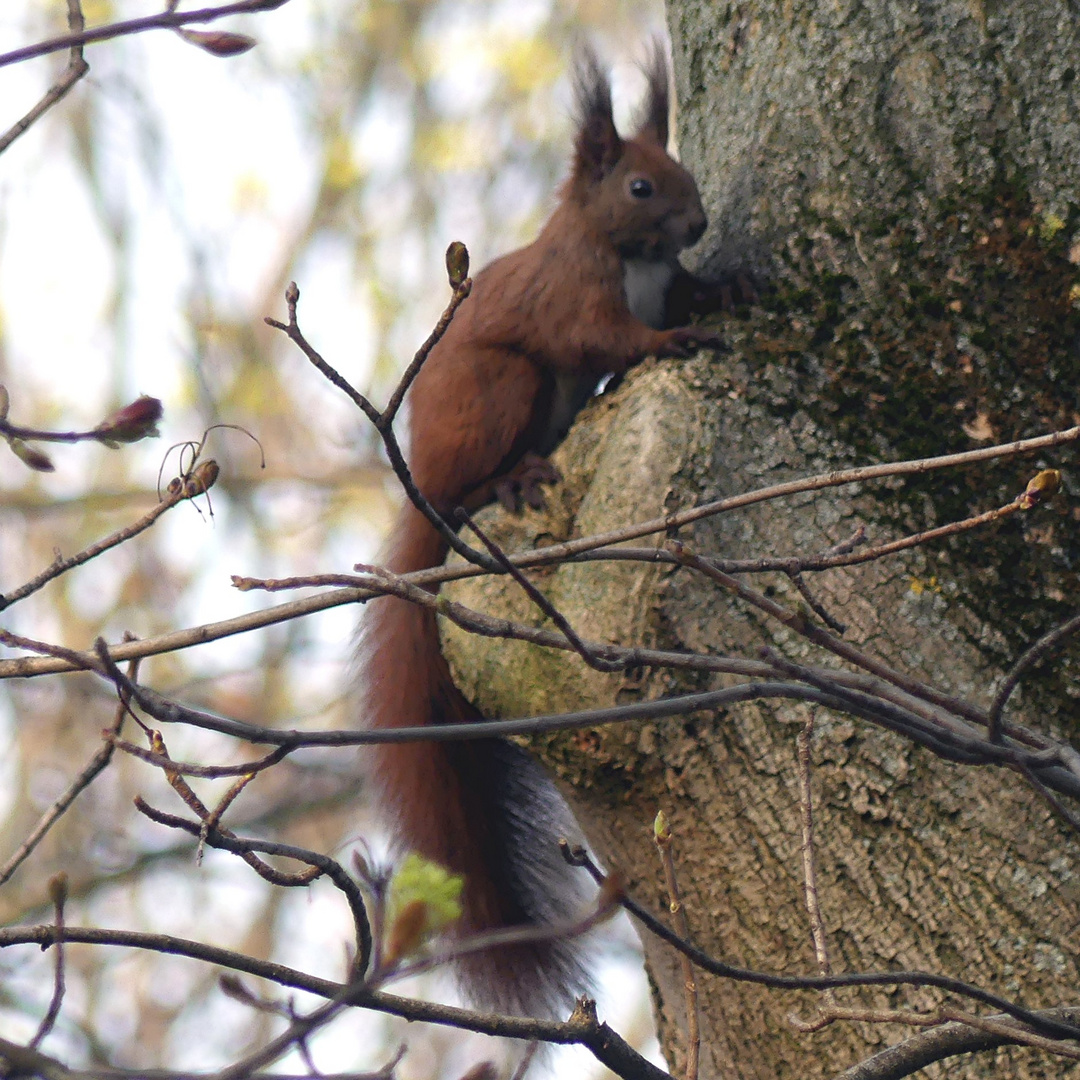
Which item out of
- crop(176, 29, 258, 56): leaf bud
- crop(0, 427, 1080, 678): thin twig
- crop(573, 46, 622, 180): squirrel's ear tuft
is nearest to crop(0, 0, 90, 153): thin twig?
crop(176, 29, 258, 56): leaf bud

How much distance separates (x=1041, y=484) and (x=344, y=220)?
6168mm

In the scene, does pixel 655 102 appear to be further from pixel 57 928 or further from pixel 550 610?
pixel 57 928

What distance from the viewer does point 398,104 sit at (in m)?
6.88

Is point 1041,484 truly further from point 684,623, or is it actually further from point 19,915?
point 19,915

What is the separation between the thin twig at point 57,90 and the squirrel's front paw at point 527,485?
3.31 feet

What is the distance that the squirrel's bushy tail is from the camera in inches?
82.0

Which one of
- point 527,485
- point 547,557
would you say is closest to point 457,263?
point 547,557

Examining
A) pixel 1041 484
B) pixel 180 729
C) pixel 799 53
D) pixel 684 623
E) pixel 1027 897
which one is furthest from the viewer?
pixel 180 729

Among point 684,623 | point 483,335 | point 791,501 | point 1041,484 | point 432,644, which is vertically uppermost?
point 483,335

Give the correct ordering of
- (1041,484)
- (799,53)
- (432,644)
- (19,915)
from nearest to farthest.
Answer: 1. (1041,484)
2. (799,53)
3. (432,644)
4. (19,915)

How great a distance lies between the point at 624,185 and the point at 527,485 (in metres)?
1.02

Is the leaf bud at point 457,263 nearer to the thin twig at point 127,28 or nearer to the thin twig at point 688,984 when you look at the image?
the thin twig at point 127,28

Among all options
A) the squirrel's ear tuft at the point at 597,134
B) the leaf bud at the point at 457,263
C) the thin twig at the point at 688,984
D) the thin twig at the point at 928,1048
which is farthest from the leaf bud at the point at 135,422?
the squirrel's ear tuft at the point at 597,134

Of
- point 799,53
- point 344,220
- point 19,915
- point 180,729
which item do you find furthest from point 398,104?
point 799,53
